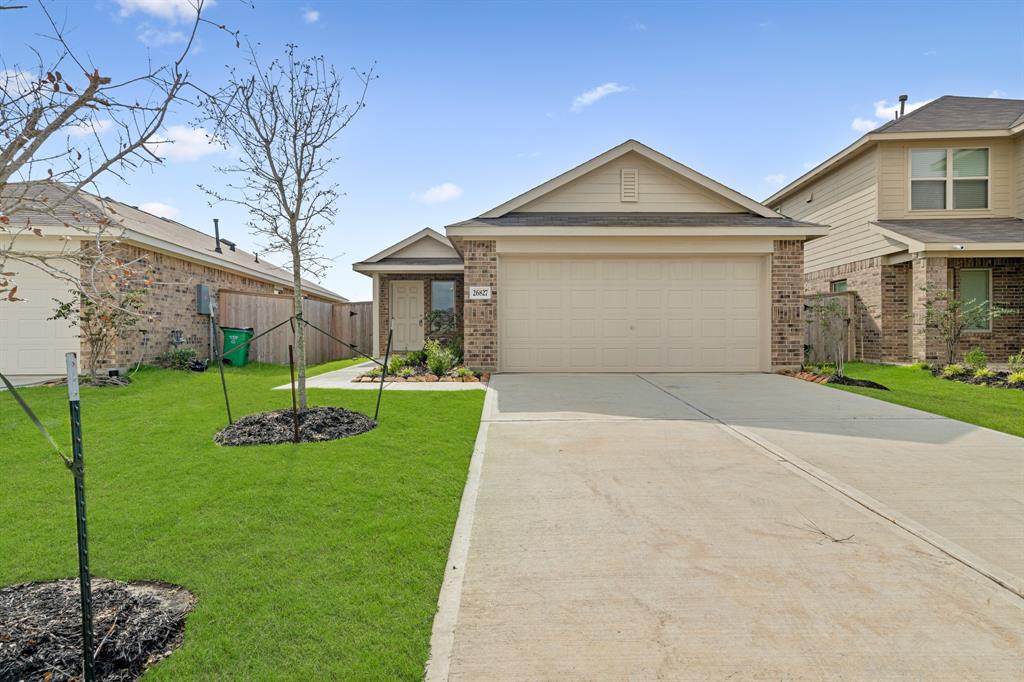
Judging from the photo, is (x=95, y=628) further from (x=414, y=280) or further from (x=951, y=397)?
(x=414, y=280)

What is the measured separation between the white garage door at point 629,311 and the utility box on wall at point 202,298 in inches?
347

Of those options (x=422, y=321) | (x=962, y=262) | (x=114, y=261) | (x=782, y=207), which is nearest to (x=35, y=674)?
(x=114, y=261)

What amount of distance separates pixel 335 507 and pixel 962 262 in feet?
52.3

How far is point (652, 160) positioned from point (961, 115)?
986 cm

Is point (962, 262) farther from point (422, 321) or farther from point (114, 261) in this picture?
point (114, 261)

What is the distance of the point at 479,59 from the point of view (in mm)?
10445

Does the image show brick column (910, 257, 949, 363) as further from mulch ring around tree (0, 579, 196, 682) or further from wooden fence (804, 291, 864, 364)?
mulch ring around tree (0, 579, 196, 682)

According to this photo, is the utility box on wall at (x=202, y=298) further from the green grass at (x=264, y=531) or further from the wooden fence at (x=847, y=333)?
the wooden fence at (x=847, y=333)

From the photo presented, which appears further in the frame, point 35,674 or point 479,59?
point 479,59

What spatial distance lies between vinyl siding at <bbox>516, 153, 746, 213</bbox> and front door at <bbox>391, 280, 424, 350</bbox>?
6.17 metres

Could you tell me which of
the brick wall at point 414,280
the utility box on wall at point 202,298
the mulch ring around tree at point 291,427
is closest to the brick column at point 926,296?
the brick wall at point 414,280

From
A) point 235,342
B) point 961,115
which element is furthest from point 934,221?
point 235,342

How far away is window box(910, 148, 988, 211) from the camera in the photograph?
13383mm

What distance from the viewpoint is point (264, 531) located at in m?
3.38
